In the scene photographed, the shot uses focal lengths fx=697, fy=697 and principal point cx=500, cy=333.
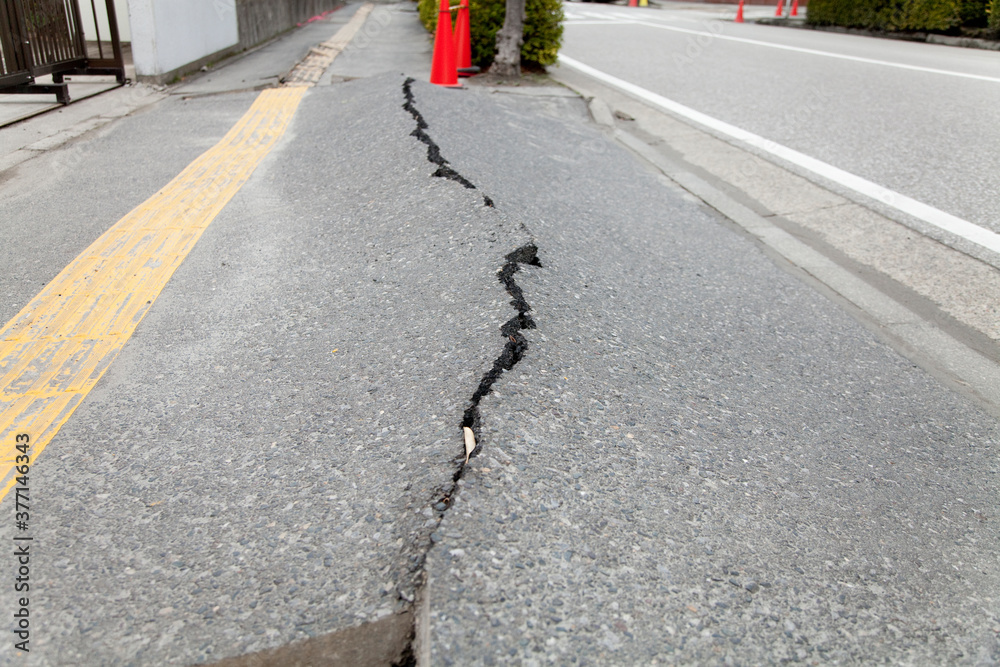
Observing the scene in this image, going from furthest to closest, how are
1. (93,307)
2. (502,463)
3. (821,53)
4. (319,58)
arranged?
(821,53)
(319,58)
(93,307)
(502,463)

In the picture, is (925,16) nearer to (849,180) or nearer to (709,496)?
(849,180)

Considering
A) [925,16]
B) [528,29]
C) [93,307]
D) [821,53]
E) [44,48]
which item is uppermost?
[925,16]

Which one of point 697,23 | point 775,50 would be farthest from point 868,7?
point 775,50

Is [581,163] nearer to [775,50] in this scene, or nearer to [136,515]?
[136,515]

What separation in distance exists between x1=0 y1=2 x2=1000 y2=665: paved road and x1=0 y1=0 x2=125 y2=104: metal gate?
3248 mm

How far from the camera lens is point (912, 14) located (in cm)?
1509

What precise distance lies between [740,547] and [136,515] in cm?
156

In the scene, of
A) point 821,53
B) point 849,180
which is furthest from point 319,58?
point 821,53

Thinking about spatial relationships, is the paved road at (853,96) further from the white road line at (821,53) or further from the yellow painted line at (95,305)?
the yellow painted line at (95,305)

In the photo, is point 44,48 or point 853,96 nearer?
point 44,48

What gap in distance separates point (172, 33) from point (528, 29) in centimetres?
407

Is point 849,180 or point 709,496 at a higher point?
point 849,180

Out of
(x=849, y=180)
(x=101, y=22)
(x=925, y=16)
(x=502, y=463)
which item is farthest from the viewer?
(x=925, y=16)

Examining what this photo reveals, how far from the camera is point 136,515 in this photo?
1.82 m
